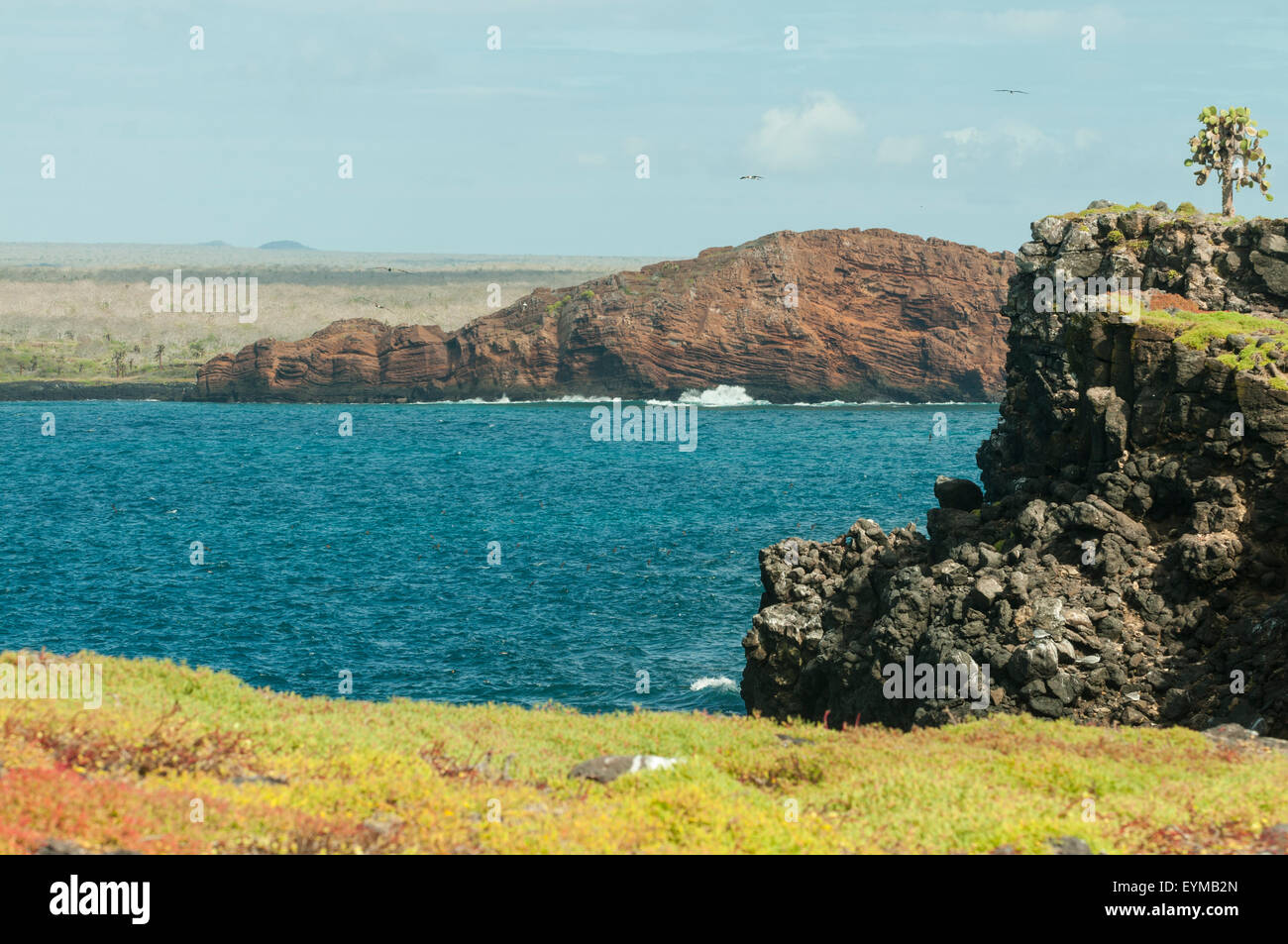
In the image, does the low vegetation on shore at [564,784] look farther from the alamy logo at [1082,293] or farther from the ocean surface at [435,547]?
the ocean surface at [435,547]

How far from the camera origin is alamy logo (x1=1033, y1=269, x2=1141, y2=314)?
1467 inches

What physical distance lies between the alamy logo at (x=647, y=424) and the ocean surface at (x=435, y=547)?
15.4ft

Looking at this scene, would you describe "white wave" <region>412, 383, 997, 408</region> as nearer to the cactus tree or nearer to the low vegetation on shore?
the cactus tree

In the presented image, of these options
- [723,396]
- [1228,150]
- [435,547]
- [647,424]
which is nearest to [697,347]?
[723,396]

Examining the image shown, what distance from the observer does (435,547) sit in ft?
231

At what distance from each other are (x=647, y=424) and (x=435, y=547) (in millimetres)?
97134

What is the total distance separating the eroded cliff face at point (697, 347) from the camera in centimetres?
19025

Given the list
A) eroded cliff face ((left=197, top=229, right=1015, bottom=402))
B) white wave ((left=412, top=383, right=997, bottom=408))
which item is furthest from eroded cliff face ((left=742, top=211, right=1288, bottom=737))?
eroded cliff face ((left=197, top=229, right=1015, bottom=402))

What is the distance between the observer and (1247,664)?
28422 mm

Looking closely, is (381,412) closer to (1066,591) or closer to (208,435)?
(208,435)

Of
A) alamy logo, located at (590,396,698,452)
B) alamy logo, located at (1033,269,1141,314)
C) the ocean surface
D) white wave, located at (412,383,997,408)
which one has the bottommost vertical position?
the ocean surface
